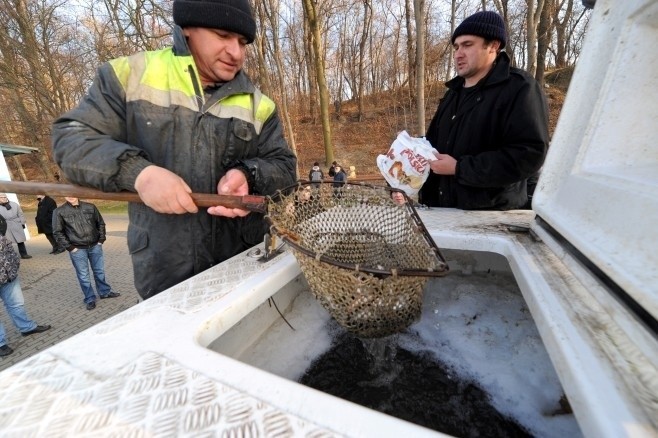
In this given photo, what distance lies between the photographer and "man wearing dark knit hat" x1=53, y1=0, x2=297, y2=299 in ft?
4.39

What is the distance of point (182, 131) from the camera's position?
150cm

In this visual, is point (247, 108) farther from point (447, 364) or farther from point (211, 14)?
point (447, 364)

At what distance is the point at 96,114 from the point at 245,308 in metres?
1.05

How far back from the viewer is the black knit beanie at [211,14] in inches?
57.1

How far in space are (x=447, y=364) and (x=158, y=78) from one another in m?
1.66

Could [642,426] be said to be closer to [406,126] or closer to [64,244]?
[64,244]

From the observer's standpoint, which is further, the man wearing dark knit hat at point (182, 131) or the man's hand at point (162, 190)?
the man wearing dark knit hat at point (182, 131)

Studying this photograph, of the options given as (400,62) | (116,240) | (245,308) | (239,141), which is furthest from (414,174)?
(400,62)

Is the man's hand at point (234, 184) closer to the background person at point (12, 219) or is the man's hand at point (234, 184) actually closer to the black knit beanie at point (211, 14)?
the black knit beanie at point (211, 14)

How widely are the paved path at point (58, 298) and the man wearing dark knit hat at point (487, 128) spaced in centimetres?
342

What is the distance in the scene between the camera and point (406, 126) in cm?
1794

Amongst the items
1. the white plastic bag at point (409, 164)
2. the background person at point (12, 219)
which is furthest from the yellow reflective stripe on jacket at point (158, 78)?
the background person at point (12, 219)

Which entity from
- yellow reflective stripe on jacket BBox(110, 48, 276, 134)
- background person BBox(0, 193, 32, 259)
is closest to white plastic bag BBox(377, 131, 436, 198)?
yellow reflective stripe on jacket BBox(110, 48, 276, 134)

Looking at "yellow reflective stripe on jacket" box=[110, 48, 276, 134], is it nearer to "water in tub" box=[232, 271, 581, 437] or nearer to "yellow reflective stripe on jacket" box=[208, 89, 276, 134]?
"yellow reflective stripe on jacket" box=[208, 89, 276, 134]
